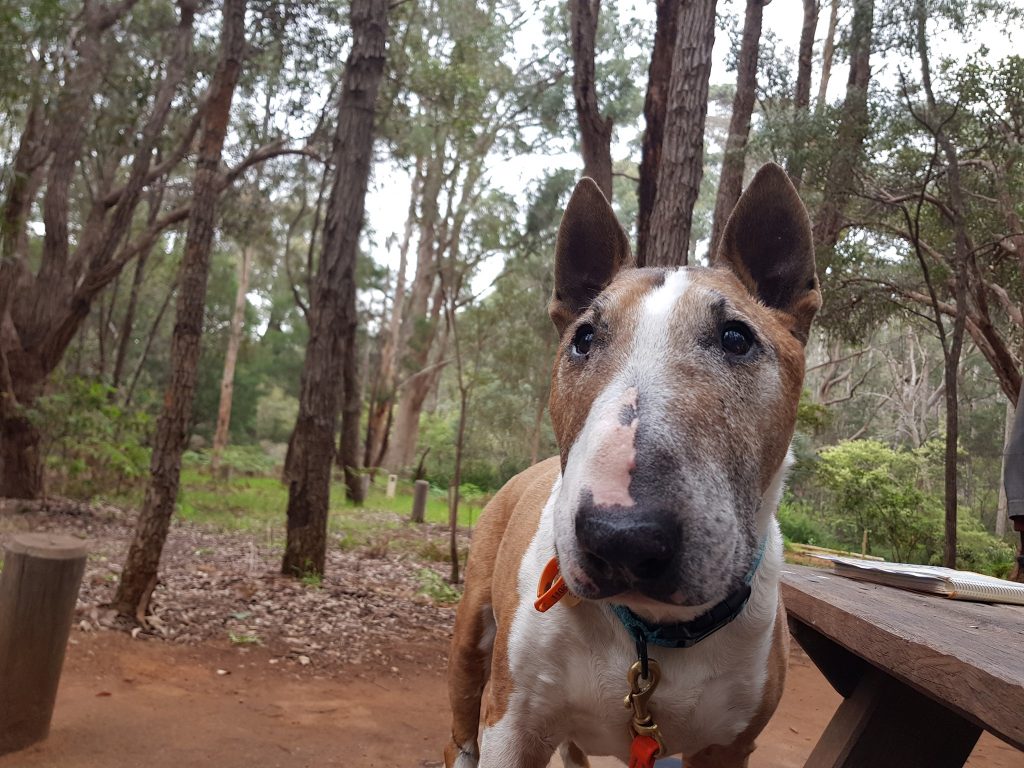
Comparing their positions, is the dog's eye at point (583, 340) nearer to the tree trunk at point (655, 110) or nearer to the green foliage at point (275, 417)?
the tree trunk at point (655, 110)

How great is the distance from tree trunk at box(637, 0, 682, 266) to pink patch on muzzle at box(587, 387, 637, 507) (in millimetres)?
5159

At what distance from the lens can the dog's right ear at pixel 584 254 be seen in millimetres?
2102

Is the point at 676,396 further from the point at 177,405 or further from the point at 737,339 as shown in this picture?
the point at 177,405

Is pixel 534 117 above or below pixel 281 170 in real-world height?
above

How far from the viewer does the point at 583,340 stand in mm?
1804

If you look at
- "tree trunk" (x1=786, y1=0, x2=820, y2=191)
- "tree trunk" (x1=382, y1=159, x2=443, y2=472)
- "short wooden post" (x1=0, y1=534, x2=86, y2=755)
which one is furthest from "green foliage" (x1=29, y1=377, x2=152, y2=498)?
"tree trunk" (x1=382, y1=159, x2=443, y2=472)

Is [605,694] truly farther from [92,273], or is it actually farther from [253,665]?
[92,273]


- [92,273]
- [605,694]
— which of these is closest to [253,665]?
[605,694]

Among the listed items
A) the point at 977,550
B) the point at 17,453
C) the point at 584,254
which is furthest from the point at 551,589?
the point at 977,550

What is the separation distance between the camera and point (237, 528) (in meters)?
11.2

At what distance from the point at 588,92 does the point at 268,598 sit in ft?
16.7

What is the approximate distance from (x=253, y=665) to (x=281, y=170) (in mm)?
15092

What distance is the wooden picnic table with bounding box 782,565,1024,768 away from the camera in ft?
3.81

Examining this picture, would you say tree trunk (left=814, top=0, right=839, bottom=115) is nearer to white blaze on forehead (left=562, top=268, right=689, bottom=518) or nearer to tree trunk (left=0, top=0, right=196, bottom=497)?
tree trunk (left=0, top=0, right=196, bottom=497)
